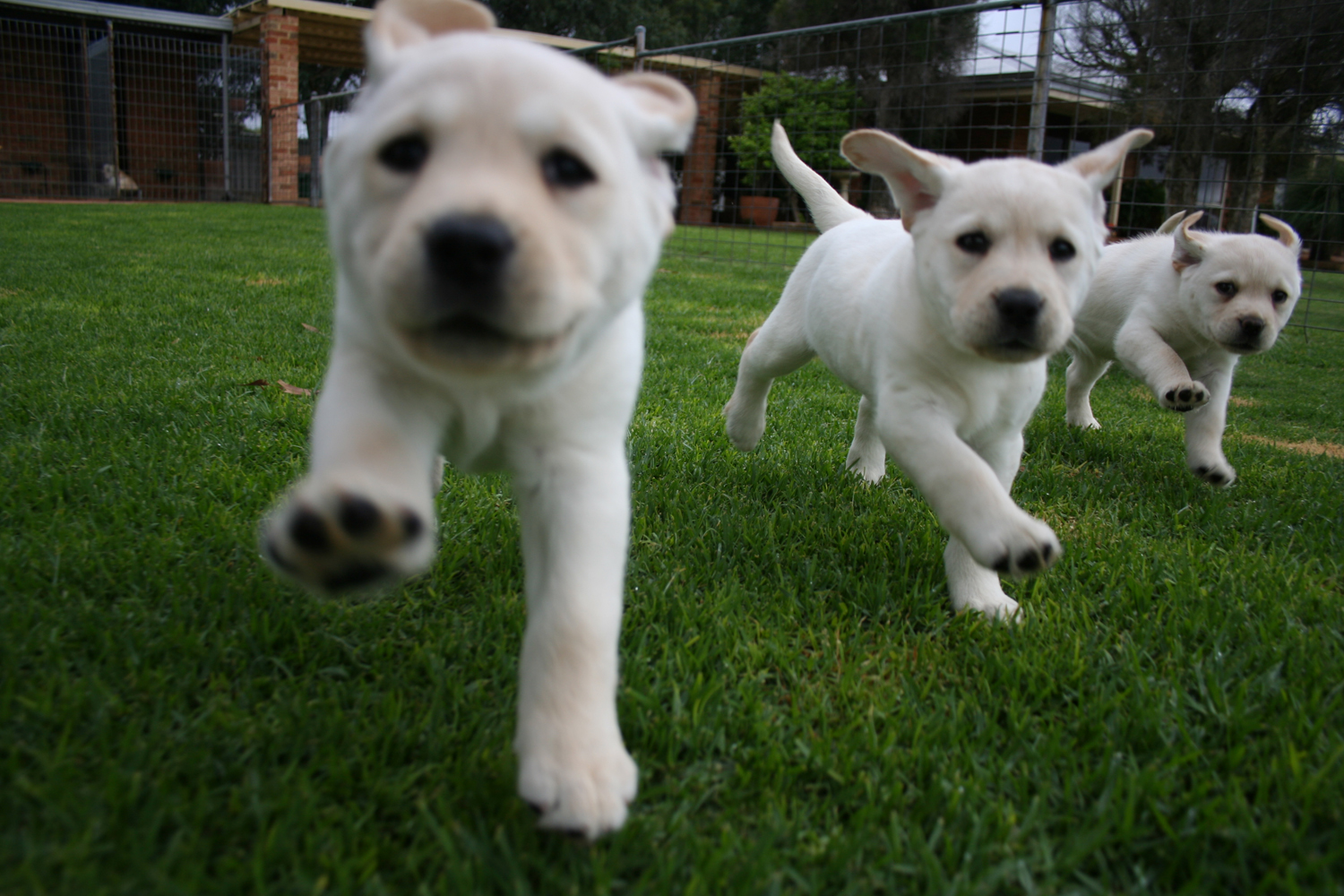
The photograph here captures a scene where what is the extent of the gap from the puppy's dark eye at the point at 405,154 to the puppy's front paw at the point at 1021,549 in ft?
4.46

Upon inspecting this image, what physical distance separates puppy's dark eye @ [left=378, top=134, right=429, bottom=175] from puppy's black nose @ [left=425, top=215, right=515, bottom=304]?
0.66ft

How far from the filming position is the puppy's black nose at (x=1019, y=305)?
2.24 m

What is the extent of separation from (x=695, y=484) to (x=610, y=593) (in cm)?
183

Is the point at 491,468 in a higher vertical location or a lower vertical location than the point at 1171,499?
higher

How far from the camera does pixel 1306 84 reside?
1140 cm

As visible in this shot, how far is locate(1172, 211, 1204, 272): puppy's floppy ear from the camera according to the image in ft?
14.6

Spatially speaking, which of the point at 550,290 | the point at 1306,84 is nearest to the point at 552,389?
the point at 550,290

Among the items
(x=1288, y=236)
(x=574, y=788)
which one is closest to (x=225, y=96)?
(x=1288, y=236)

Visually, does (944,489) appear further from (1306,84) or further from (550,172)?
(1306,84)

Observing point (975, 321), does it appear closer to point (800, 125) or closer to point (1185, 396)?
point (1185, 396)

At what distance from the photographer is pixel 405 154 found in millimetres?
1446

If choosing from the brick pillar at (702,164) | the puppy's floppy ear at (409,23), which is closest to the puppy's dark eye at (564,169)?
the puppy's floppy ear at (409,23)

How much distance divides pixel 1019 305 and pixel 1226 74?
10980mm

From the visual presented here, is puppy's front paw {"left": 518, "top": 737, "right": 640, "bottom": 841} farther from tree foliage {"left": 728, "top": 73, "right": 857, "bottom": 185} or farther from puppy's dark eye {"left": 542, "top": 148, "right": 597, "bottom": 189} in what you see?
tree foliage {"left": 728, "top": 73, "right": 857, "bottom": 185}
